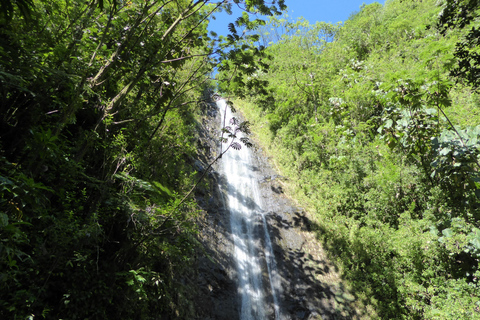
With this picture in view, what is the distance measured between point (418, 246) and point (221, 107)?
15012 millimetres

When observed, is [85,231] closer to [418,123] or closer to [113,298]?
[113,298]

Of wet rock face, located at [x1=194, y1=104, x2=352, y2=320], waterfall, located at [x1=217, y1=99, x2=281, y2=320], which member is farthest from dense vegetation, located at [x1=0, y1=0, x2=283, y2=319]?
waterfall, located at [x1=217, y1=99, x2=281, y2=320]

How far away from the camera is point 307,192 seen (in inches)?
386

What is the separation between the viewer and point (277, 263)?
778 cm

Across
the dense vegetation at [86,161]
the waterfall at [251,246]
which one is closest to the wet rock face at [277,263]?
the waterfall at [251,246]

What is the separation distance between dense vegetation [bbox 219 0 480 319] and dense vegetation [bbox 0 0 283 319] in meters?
1.95

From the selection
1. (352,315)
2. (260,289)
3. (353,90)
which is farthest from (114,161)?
(353,90)

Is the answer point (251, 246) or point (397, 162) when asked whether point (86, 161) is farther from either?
point (397, 162)

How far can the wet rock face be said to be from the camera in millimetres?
6367

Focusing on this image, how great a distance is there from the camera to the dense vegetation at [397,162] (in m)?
4.89

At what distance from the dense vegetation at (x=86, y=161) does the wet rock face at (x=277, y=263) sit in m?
A: 1.22

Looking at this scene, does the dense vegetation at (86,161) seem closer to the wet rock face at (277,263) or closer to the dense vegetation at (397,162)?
the wet rock face at (277,263)

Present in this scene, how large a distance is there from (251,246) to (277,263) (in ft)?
3.34

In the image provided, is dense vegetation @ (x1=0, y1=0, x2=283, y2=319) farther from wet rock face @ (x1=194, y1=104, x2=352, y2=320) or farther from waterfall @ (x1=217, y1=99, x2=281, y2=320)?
waterfall @ (x1=217, y1=99, x2=281, y2=320)
